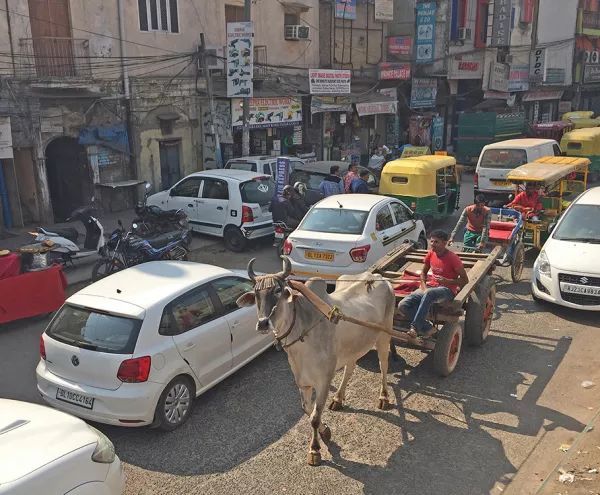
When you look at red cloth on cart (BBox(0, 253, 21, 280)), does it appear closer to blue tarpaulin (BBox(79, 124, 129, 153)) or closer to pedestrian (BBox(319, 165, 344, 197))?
pedestrian (BBox(319, 165, 344, 197))

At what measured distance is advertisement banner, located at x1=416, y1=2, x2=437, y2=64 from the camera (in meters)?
27.6

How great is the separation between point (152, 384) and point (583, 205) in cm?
845

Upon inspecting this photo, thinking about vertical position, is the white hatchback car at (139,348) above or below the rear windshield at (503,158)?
below

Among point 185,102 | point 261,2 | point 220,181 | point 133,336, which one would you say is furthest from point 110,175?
point 133,336

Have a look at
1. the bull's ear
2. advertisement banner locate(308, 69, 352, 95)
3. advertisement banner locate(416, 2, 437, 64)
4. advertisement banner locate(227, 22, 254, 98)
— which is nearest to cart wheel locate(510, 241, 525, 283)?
the bull's ear

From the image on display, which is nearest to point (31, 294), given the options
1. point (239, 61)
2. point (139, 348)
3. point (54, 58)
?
point (139, 348)

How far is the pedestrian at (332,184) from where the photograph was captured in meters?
14.8

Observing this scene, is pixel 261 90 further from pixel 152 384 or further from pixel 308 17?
pixel 152 384

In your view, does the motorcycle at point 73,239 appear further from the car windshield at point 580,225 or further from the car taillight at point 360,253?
the car windshield at point 580,225

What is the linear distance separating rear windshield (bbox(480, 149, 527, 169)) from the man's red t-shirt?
11.2 meters

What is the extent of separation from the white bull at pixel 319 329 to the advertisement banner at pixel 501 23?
90.1 feet

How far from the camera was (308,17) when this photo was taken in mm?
24922

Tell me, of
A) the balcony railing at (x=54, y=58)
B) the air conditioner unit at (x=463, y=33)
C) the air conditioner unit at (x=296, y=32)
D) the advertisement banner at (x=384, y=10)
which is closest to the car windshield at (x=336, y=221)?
the balcony railing at (x=54, y=58)

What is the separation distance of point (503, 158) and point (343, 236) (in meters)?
9.74
